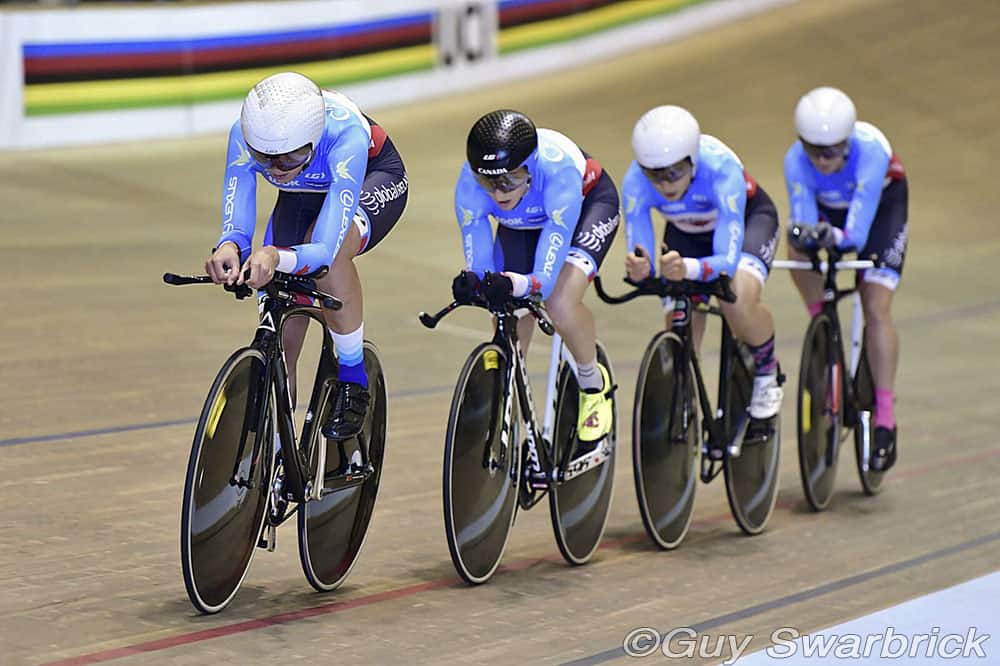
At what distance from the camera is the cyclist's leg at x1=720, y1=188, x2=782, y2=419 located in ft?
15.2

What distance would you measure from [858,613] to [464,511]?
1053 millimetres

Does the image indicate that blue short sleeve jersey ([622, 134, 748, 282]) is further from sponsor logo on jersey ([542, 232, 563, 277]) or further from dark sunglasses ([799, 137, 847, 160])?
dark sunglasses ([799, 137, 847, 160])

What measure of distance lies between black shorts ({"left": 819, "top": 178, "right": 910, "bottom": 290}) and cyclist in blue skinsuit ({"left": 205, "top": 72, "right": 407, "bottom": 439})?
6.85 ft

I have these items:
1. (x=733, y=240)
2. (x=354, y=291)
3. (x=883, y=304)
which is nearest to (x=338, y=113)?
(x=354, y=291)

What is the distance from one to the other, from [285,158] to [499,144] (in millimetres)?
633

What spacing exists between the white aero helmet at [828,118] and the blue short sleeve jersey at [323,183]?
200cm

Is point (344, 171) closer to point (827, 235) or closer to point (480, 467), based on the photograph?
point (480, 467)

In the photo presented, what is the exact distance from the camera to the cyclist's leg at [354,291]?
11.8 feet

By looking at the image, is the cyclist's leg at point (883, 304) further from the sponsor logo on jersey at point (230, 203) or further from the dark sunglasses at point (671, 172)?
the sponsor logo on jersey at point (230, 203)

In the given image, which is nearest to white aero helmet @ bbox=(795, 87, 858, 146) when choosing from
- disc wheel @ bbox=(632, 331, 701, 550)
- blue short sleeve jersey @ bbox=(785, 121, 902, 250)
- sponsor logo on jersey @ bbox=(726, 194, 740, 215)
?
blue short sleeve jersey @ bbox=(785, 121, 902, 250)

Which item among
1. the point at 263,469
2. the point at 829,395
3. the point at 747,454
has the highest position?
the point at 263,469

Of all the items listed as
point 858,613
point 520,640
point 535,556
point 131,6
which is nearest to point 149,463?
point 535,556

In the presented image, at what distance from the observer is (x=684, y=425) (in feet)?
14.8

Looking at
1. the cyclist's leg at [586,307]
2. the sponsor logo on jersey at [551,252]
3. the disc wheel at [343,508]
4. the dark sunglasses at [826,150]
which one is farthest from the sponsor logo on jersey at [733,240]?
the disc wheel at [343,508]
